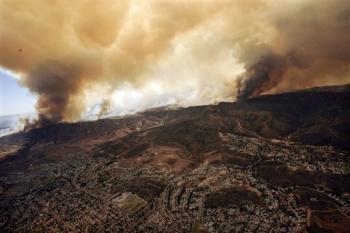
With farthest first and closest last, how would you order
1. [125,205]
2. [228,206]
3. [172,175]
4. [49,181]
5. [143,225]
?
1. [49,181]
2. [172,175]
3. [125,205]
4. [228,206]
5. [143,225]

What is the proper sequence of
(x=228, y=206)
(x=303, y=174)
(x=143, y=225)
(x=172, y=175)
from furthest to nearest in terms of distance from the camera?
1. (x=172, y=175)
2. (x=303, y=174)
3. (x=228, y=206)
4. (x=143, y=225)

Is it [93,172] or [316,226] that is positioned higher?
[93,172]

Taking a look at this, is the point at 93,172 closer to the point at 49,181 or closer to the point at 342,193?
the point at 49,181

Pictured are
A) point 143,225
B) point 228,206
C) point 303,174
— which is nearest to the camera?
point 143,225

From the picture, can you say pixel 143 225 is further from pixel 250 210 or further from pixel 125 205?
pixel 250 210

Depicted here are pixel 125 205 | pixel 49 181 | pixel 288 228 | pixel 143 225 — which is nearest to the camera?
pixel 288 228

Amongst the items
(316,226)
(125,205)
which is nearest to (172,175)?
(125,205)

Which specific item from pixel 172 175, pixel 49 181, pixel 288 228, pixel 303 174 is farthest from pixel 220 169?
pixel 49 181

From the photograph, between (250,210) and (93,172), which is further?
(93,172)

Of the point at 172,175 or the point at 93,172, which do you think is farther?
the point at 93,172
